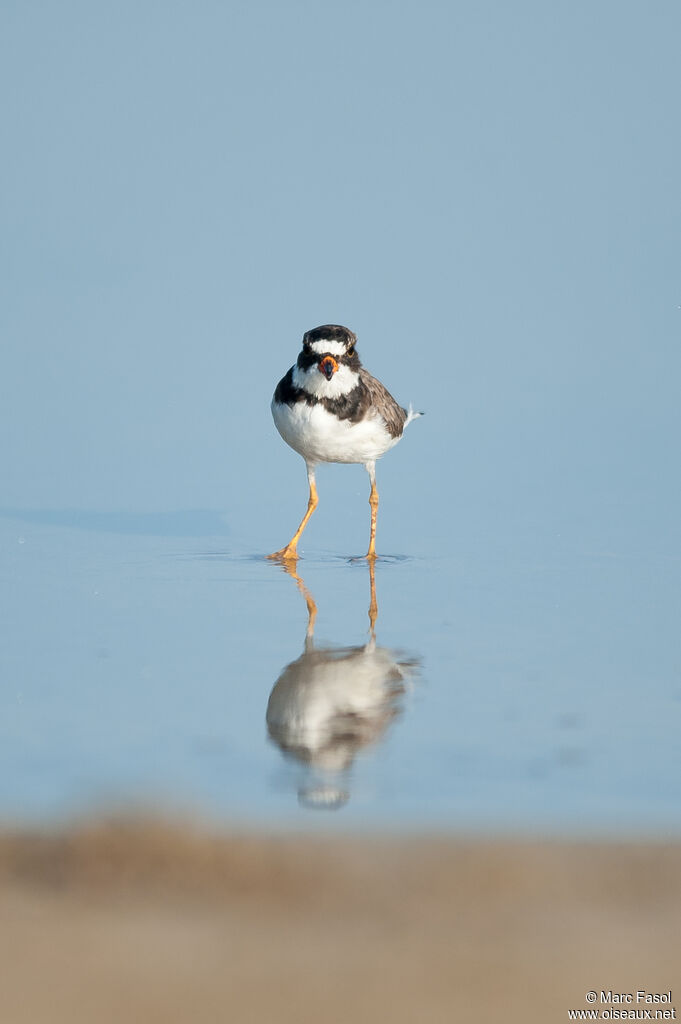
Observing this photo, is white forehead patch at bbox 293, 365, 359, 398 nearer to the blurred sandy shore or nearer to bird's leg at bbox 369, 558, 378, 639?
bird's leg at bbox 369, 558, 378, 639

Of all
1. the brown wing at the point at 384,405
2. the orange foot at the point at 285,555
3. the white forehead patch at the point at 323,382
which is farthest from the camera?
the brown wing at the point at 384,405

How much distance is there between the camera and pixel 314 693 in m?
6.64

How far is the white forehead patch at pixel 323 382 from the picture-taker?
10.8 meters

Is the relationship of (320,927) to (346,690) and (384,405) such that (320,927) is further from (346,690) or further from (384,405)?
(384,405)

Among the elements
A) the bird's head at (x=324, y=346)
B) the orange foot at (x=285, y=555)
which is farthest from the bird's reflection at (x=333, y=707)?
the bird's head at (x=324, y=346)

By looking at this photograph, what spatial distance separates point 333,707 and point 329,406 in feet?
16.0

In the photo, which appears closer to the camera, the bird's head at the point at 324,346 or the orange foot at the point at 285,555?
the bird's head at the point at 324,346

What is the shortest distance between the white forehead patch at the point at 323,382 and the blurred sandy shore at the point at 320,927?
659cm

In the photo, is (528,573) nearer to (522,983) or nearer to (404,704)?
(404,704)

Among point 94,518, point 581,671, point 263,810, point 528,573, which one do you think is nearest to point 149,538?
point 94,518

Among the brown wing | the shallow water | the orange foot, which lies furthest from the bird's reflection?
the brown wing

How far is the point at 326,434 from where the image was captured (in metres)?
10.9

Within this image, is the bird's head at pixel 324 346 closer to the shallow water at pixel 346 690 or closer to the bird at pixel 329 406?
the bird at pixel 329 406

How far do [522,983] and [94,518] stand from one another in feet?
33.6
